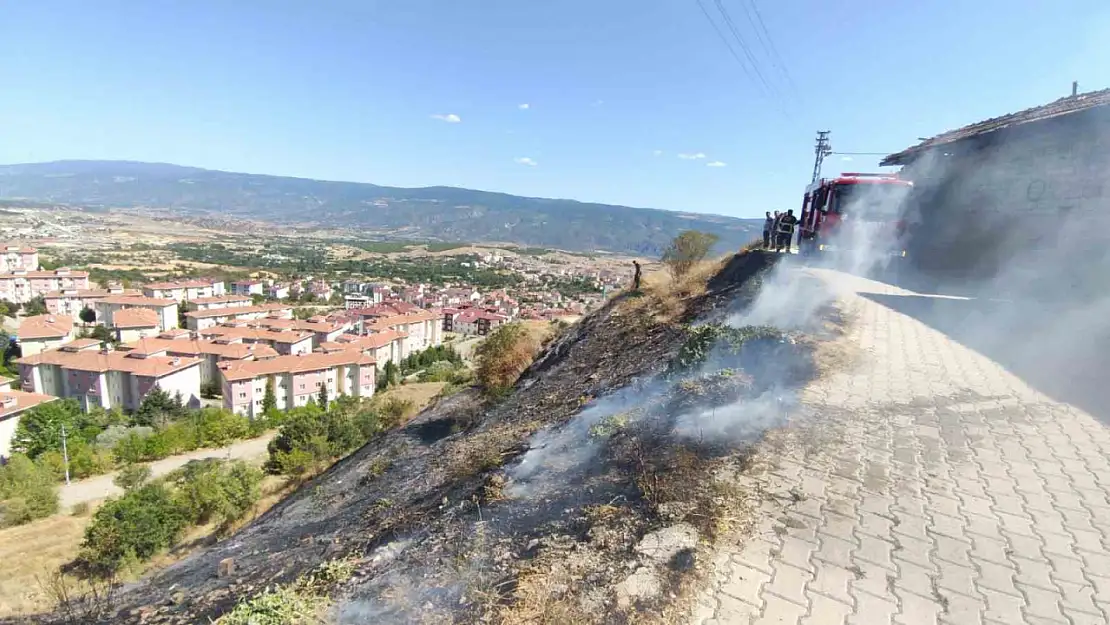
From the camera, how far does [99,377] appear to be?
30.0 m

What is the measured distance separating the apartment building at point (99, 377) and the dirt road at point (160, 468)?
29.3 ft

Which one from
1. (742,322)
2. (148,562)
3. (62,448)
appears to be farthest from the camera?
(62,448)

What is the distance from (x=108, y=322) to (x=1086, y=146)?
208 feet

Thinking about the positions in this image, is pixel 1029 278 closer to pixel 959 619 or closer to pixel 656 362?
pixel 656 362

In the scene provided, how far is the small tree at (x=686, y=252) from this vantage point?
45.9ft

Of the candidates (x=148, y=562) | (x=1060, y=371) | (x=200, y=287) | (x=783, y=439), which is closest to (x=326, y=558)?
(x=783, y=439)

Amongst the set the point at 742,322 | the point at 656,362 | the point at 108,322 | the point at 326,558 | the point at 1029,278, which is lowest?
the point at 108,322

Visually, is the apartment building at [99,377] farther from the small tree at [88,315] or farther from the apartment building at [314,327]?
the small tree at [88,315]

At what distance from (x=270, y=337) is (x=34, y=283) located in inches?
1315

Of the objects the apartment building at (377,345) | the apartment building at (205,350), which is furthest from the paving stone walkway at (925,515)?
the apartment building at (205,350)

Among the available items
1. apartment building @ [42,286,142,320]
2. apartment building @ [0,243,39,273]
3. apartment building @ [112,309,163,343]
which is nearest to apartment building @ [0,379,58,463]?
apartment building @ [112,309,163,343]

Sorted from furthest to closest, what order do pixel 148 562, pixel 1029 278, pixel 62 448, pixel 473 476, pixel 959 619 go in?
pixel 62 448 < pixel 148 562 < pixel 1029 278 < pixel 473 476 < pixel 959 619

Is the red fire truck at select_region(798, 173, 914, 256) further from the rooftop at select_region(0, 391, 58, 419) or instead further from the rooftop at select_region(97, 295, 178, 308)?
the rooftop at select_region(97, 295, 178, 308)

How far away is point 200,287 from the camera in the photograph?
5616cm
